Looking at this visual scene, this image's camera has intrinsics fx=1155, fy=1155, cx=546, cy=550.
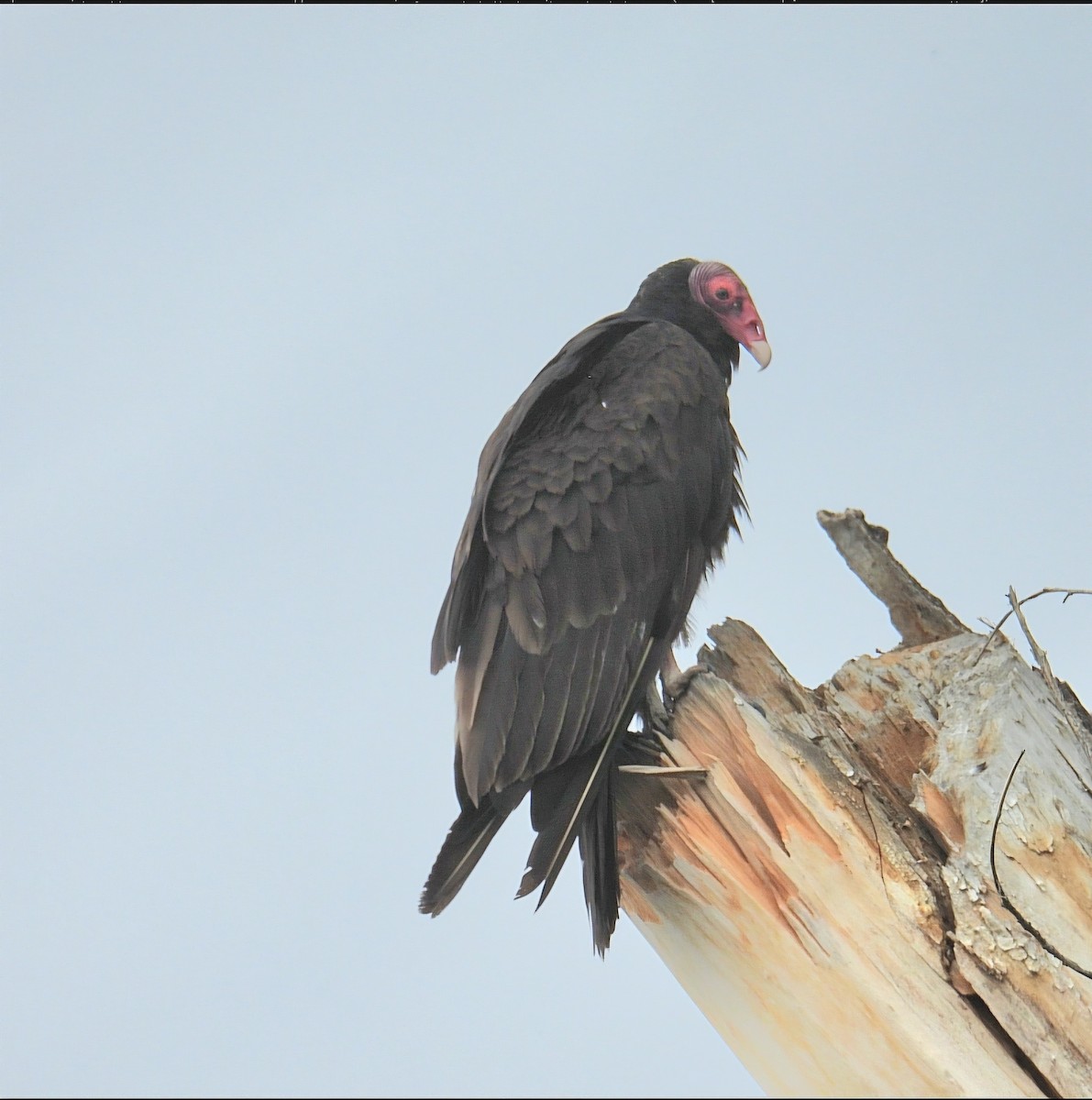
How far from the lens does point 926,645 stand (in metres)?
3.66

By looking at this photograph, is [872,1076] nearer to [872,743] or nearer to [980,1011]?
[980,1011]

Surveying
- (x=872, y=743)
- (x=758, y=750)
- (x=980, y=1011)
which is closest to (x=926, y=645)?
(x=872, y=743)

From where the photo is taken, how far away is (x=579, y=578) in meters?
3.32

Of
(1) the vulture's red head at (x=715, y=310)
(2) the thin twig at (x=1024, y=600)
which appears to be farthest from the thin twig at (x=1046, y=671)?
(1) the vulture's red head at (x=715, y=310)

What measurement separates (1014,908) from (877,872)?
31cm

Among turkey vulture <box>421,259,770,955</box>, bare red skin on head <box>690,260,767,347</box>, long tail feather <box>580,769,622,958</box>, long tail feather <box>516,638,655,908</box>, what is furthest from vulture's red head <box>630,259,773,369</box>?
long tail feather <box>580,769,622,958</box>

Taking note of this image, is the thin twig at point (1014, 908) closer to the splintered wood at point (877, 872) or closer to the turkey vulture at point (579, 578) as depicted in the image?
the splintered wood at point (877, 872)

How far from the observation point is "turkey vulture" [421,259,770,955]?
9.89 feet

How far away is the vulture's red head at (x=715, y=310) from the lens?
430 centimetres

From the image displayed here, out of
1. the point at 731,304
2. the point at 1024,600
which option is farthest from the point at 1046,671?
the point at 731,304

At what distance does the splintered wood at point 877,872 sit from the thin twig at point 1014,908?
16mm

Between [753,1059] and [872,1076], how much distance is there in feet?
0.92

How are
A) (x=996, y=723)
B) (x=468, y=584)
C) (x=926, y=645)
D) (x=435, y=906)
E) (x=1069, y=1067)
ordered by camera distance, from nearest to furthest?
1. (x=1069, y=1067)
2. (x=435, y=906)
3. (x=996, y=723)
4. (x=468, y=584)
5. (x=926, y=645)

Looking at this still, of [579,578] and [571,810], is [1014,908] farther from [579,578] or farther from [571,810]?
[579,578]
